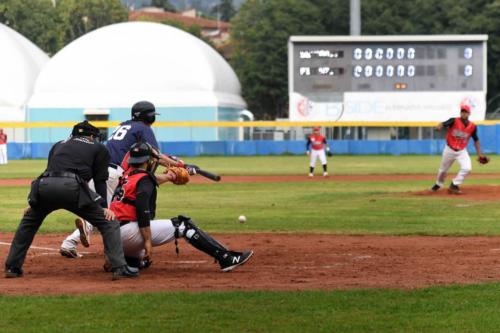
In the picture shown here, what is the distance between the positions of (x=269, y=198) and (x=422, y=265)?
1285 cm

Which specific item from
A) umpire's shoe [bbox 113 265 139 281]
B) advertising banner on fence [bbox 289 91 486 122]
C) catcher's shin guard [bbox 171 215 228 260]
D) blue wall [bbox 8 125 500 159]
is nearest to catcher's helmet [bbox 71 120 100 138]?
catcher's shin guard [bbox 171 215 228 260]

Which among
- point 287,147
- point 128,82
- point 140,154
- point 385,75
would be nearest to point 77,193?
point 140,154

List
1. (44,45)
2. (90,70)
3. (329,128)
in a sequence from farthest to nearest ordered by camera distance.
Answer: (44,45) < (90,70) < (329,128)

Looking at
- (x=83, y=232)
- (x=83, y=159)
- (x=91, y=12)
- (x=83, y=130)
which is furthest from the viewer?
(x=91, y=12)

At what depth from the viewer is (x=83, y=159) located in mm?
10508

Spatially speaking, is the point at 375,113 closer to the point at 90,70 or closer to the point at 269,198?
the point at 90,70

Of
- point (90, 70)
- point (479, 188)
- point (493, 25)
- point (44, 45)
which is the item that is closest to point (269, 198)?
point (479, 188)

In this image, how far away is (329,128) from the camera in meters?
61.2

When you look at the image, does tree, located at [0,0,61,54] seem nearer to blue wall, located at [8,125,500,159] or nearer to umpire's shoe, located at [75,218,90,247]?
blue wall, located at [8,125,500,159]

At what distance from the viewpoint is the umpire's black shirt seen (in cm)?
1046

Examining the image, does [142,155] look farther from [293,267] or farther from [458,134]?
[458,134]

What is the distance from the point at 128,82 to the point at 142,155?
60.8 metres

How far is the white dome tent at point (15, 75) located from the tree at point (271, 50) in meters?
17.5

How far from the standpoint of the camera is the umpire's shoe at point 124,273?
34.9ft
